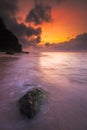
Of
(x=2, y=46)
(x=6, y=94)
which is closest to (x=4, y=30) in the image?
(x=2, y=46)

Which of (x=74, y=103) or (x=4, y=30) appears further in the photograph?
(x=4, y=30)

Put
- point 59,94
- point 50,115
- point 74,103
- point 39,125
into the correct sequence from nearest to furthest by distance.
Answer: point 39,125
point 50,115
point 74,103
point 59,94

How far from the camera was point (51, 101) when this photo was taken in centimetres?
550

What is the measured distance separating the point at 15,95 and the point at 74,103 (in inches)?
96.1

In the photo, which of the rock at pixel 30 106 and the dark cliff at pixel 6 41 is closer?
the rock at pixel 30 106

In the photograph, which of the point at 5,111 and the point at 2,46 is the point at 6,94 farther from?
the point at 2,46

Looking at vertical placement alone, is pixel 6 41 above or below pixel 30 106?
above

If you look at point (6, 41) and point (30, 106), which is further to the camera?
point (6, 41)

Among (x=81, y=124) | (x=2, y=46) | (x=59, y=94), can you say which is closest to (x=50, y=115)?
(x=81, y=124)

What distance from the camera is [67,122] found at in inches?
159

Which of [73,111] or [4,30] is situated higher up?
[4,30]

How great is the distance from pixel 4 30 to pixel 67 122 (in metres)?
75.9

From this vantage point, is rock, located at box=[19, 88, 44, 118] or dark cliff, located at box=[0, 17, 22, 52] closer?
rock, located at box=[19, 88, 44, 118]

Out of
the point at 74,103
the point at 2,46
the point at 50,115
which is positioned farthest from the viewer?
the point at 2,46
